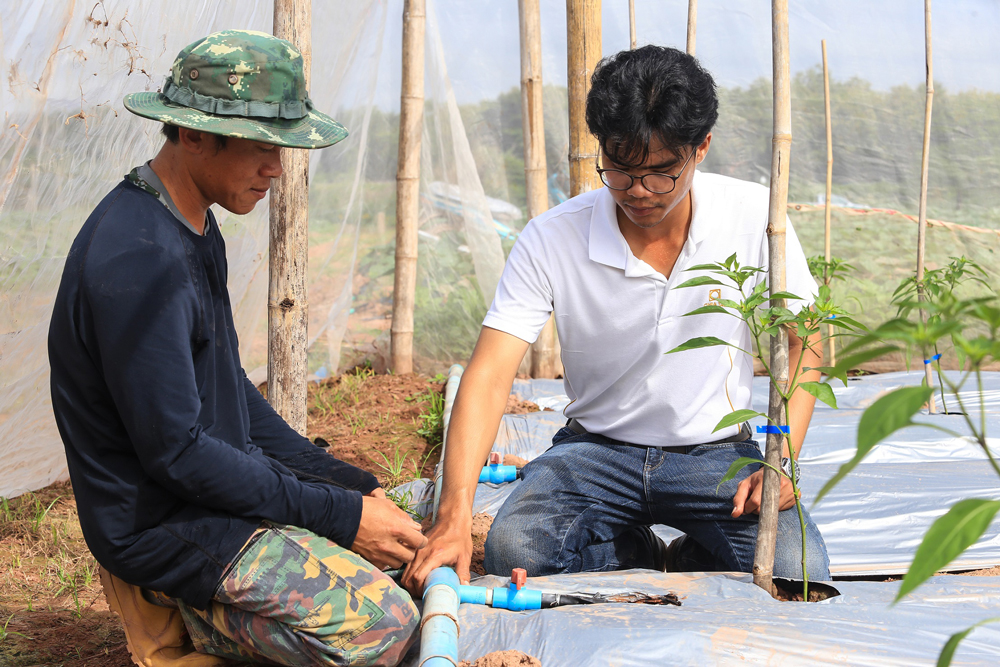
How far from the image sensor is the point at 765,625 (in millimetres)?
1458

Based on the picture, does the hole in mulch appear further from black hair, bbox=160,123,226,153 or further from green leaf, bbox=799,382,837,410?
black hair, bbox=160,123,226,153

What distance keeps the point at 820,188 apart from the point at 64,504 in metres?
5.00

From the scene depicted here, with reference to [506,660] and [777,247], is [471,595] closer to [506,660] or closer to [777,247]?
[506,660]

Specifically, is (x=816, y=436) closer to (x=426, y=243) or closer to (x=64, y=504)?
(x=426, y=243)

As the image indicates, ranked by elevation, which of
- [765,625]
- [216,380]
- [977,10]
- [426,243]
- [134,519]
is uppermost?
[977,10]

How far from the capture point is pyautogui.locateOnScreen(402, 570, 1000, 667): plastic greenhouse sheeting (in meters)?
1.38

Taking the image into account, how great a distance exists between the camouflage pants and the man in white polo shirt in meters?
0.39

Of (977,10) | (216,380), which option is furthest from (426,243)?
(977,10)

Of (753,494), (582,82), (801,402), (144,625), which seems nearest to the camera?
(144,625)

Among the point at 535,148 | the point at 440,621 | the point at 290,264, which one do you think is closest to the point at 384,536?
the point at 440,621

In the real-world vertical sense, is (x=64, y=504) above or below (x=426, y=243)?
below

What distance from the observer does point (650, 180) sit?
1.86m

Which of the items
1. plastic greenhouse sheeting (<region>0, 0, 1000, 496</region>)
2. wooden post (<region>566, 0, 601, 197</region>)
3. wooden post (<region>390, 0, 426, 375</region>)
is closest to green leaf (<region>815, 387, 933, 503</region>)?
Answer: plastic greenhouse sheeting (<region>0, 0, 1000, 496</region>)

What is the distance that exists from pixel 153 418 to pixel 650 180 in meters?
1.20
